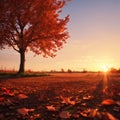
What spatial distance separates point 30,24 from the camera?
2180cm

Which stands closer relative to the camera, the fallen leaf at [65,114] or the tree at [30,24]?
the fallen leaf at [65,114]

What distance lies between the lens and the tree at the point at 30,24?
20.4 metres

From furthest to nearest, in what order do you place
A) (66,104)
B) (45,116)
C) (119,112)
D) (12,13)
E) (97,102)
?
(12,13), (97,102), (66,104), (119,112), (45,116)

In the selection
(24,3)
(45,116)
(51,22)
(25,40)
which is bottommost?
(45,116)

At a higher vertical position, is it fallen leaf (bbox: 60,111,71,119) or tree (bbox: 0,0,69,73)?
tree (bbox: 0,0,69,73)

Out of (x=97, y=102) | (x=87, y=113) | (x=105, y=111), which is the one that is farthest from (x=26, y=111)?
(x=97, y=102)

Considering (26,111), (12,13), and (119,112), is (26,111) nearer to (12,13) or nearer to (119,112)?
(119,112)

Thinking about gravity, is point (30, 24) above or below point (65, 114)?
above

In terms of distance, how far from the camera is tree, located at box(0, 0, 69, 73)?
20359 millimetres

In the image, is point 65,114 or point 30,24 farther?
point 30,24

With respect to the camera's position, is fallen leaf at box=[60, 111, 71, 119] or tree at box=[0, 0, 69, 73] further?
tree at box=[0, 0, 69, 73]

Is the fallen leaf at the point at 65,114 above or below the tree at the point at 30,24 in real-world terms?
below

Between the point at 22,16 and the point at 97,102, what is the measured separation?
16.2 meters

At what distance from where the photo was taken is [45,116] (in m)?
4.38
